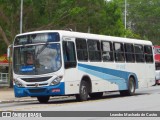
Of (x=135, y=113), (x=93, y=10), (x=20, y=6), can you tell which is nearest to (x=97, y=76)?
(x=135, y=113)

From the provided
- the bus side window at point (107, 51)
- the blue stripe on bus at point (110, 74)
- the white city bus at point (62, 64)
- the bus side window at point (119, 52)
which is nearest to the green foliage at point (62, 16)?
the bus side window at point (119, 52)

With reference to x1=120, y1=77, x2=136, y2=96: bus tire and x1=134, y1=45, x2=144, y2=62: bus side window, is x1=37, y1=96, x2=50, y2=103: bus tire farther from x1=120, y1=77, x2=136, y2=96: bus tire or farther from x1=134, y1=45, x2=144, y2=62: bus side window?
x1=134, y1=45, x2=144, y2=62: bus side window

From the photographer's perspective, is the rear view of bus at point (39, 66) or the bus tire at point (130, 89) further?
the bus tire at point (130, 89)

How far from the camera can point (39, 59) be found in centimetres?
2117

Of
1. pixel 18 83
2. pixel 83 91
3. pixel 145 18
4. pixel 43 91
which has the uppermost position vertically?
pixel 145 18

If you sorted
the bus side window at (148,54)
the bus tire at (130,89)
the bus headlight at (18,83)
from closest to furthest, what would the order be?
the bus headlight at (18,83), the bus tire at (130,89), the bus side window at (148,54)

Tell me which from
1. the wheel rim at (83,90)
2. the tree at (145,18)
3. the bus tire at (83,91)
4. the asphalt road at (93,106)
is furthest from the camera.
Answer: the tree at (145,18)

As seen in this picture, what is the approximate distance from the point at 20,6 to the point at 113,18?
30.5 feet

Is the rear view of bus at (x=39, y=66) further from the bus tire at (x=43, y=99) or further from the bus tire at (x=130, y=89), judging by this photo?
the bus tire at (x=130, y=89)

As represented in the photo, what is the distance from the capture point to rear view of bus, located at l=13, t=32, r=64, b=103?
2095cm

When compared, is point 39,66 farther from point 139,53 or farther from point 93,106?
point 139,53

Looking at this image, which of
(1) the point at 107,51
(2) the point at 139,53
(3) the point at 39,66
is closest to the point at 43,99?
(3) the point at 39,66

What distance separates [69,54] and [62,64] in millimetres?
766

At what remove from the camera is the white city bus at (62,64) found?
827 inches
